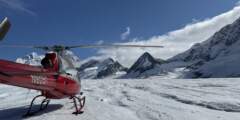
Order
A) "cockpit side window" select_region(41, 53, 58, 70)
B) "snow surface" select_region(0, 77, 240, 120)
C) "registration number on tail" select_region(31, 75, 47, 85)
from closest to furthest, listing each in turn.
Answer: "registration number on tail" select_region(31, 75, 47, 85) → "cockpit side window" select_region(41, 53, 58, 70) → "snow surface" select_region(0, 77, 240, 120)

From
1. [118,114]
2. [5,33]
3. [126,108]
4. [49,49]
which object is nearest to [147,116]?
[118,114]

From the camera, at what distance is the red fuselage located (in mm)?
9172

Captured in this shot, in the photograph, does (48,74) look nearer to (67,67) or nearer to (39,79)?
(39,79)

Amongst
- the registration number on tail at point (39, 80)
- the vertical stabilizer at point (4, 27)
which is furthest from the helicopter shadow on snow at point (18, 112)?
the vertical stabilizer at point (4, 27)

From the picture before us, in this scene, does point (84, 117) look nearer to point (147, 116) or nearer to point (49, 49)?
point (147, 116)

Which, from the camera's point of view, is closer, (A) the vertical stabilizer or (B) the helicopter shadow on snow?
(A) the vertical stabilizer

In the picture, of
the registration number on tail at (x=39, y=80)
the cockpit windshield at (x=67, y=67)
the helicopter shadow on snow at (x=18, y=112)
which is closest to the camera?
the registration number on tail at (x=39, y=80)

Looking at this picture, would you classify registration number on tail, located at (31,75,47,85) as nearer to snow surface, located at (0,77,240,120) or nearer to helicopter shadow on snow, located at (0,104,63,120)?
snow surface, located at (0,77,240,120)

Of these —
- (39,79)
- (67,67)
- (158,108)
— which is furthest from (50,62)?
(158,108)

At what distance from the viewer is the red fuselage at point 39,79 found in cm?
917

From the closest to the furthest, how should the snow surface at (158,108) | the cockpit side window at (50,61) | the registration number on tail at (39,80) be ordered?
the registration number on tail at (39,80) < the cockpit side window at (50,61) < the snow surface at (158,108)

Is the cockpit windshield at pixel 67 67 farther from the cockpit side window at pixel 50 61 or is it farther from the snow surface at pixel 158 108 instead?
the snow surface at pixel 158 108

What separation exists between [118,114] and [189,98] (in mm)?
4659

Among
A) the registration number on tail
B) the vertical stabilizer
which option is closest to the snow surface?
the registration number on tail
